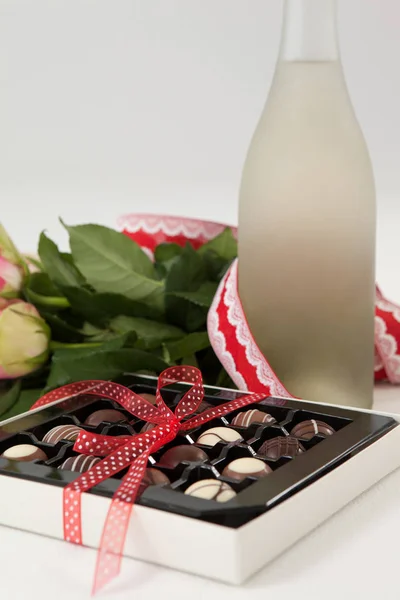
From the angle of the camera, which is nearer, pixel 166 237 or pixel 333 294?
pixel 333 294

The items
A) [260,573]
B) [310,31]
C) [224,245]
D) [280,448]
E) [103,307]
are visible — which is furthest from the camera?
[224,245]

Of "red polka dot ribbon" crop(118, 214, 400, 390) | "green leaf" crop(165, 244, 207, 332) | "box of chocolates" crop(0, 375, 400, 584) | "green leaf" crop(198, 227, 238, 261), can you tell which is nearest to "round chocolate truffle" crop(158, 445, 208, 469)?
"box of chocolates" crop(0, 375, 400, 584)

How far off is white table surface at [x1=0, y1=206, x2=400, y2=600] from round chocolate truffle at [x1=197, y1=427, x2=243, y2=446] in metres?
0.09

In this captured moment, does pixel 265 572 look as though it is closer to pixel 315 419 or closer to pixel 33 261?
pixel 315 419

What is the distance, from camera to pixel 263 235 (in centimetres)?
87

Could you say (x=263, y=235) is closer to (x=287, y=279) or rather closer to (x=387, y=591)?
(x=287, y=279)

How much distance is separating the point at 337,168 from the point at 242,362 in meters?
0.19

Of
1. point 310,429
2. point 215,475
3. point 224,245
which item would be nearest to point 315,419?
point 310,429

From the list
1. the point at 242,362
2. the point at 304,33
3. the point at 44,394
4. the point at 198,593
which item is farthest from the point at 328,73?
the point at 198,593

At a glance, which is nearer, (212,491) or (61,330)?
(212,491)

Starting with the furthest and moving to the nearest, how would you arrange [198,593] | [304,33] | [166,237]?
[166,237] → [304,33] → [198,593]

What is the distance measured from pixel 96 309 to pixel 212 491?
38 centimetres

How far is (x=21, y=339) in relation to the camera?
88 cm

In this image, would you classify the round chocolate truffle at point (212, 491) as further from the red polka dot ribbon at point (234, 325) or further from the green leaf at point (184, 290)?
the green leaf at point (184, 290)
